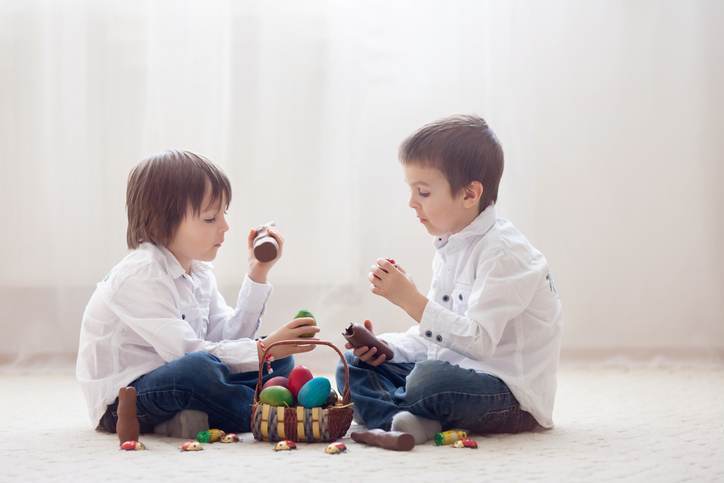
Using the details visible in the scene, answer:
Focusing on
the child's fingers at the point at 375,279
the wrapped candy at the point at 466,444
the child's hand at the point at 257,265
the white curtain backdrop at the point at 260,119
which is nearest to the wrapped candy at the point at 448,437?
the wrapped candy at the point at 466,444

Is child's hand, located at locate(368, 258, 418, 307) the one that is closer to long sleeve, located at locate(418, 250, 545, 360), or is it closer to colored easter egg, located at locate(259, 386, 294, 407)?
long sleeve, located at locate(418, 250, 545, 360)

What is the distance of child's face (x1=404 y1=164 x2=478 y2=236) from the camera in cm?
149

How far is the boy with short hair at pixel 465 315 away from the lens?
1.38m

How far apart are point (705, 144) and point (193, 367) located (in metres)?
1.48

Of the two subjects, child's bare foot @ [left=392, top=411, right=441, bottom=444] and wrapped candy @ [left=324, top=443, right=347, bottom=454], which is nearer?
wrapped candy @ [left=324, top=443, right=347, bottom=454]

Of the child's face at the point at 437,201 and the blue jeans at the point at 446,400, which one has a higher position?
the child's face at the point at 437,201

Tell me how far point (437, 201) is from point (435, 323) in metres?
0.20

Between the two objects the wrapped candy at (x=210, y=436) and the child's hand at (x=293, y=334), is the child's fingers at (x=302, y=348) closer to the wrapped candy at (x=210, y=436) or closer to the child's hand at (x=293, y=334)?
the child's hand at (x=293, y=334)

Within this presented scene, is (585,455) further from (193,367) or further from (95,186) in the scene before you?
(95,186)

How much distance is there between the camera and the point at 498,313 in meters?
1.39

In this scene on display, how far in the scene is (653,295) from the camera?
2.33 metres

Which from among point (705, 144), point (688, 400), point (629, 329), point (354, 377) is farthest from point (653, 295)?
point (354, 377)

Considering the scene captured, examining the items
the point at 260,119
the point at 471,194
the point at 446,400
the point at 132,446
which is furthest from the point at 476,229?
the point at 260,119


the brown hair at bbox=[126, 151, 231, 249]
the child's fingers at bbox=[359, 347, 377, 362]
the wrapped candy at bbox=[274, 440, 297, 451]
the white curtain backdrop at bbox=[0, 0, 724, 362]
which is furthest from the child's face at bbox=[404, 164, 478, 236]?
the white curtain backdrop at bbox=[0, 0, 724, 362]
